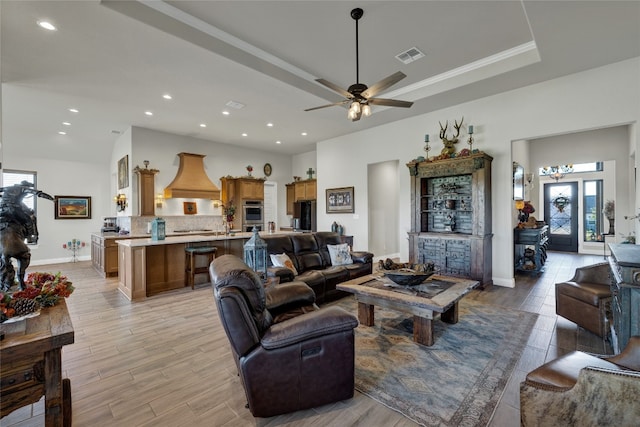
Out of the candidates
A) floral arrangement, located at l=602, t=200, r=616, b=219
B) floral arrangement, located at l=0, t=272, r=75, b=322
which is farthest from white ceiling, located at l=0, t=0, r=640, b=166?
floral arrangement, located at l=602, t=200, r=616, b=219

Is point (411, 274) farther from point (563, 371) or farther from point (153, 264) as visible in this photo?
point (153, 264)

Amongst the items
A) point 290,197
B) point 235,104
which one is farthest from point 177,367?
point 290,197

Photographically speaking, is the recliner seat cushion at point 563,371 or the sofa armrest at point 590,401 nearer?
the sofa armrest at point 590,401

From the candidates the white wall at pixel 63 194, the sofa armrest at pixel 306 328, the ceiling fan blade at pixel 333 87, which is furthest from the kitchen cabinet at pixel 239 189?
the sofa armrest at pixel 306 328

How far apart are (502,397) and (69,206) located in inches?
441

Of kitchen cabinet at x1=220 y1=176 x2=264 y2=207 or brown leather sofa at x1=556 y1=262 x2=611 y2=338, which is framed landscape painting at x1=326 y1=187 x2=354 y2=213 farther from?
brown leather sofa at x1=556 y1=262 x2=611 y2=338

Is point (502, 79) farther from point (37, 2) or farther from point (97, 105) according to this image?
point (97, 105)

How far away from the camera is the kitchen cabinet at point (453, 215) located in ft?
15.7

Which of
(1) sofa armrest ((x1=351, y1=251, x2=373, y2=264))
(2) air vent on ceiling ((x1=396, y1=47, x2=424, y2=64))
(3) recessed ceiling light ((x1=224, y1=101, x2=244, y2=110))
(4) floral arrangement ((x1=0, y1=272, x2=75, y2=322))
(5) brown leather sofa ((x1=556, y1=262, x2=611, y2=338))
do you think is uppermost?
(2) air vent on ceiling ((x1=396, y1=47, x2=424, y2=64))

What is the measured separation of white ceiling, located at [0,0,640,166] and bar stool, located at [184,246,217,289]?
9.18 ft

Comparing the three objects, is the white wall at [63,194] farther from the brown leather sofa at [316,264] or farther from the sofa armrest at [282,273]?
the sofa armrest at [282,273]

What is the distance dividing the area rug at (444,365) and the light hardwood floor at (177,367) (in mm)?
100

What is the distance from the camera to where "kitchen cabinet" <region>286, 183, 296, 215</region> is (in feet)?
32.4

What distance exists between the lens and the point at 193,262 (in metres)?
5.07
